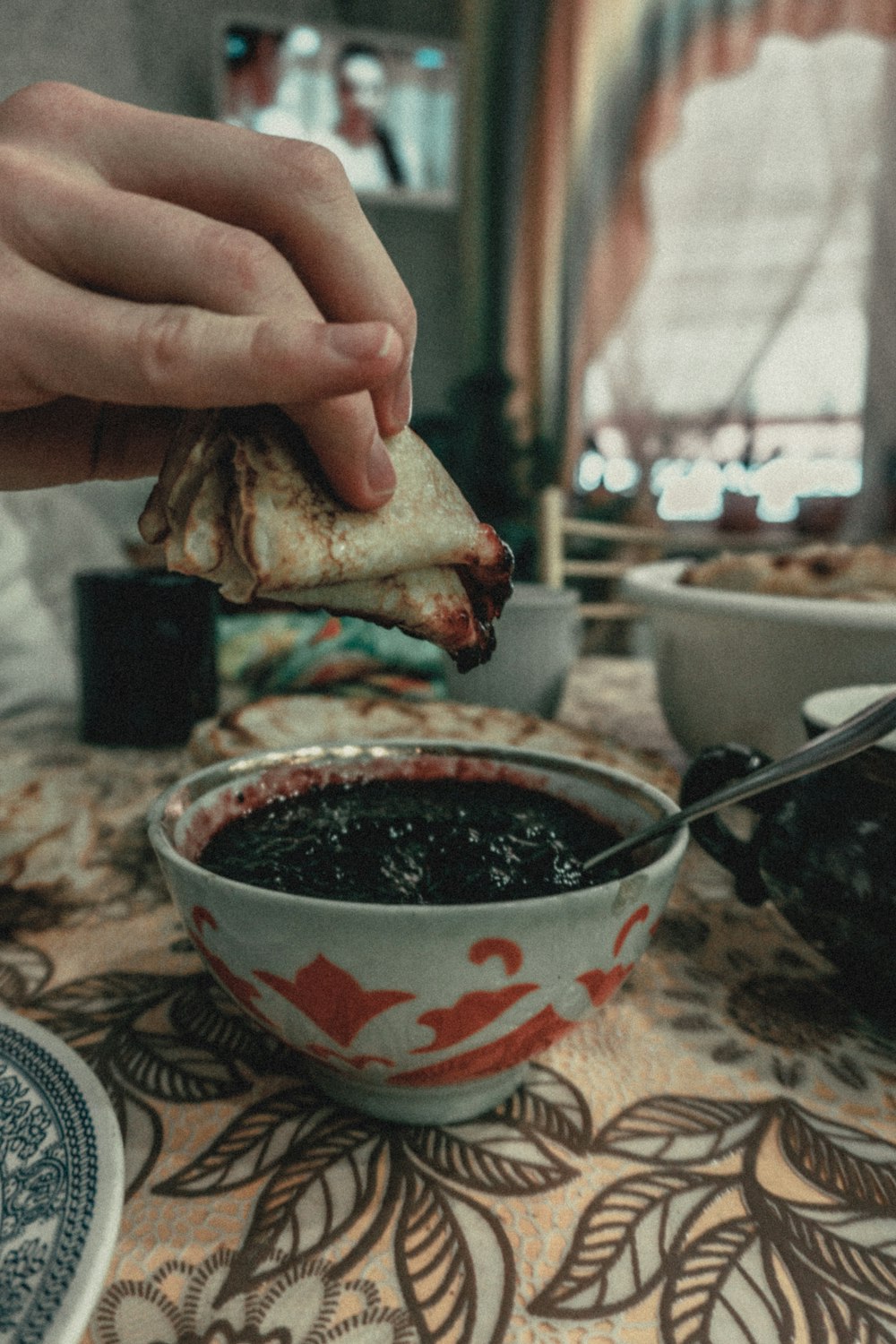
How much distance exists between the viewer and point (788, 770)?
1.28 ft

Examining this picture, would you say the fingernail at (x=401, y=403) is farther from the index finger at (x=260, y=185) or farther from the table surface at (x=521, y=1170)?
the table surface at (x=521, y=1170)

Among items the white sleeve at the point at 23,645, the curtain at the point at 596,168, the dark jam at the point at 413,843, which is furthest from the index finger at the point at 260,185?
the curtain at the point at 596,168

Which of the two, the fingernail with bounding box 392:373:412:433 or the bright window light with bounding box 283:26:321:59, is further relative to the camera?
the bright window light with bounding box 283:26:321:59

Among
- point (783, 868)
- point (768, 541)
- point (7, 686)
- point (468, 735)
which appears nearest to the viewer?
point (783, 868)

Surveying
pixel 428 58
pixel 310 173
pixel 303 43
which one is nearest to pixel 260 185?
pixel 310 173

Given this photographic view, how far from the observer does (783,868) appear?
411 mm

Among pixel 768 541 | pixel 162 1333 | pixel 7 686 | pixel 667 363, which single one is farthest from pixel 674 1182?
pixel 667 363

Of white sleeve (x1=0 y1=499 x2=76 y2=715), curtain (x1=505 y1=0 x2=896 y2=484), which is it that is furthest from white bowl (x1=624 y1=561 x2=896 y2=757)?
curtain (x1=505 y1=0 x2=896 y2=484)

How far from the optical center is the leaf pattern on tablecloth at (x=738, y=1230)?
28 cm

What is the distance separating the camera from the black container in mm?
809

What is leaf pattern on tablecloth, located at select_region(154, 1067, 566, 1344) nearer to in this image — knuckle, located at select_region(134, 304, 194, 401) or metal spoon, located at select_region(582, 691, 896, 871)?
metal spoon, located at select_region(582, 691, 896, 871)

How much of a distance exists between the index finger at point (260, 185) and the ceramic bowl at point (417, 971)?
0.22 m

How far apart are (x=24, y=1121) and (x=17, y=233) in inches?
12.7

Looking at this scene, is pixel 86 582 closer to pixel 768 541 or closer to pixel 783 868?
pixel 783 868
